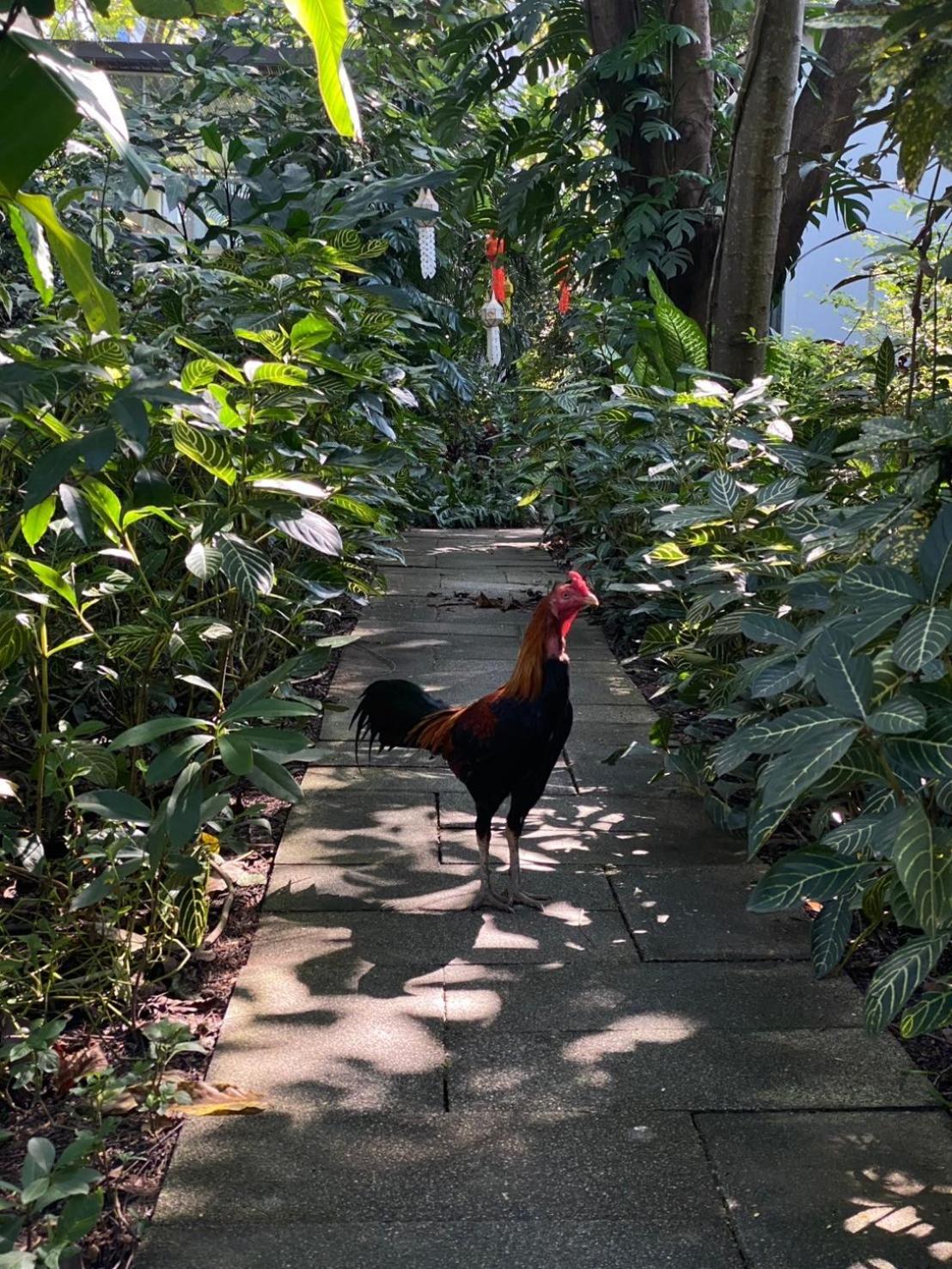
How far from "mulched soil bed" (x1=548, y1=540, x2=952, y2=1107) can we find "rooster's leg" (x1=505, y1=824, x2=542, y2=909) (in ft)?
2.34

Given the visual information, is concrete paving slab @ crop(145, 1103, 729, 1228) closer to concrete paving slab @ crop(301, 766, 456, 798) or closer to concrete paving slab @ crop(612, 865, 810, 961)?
concrete paving slab @ crop(612, 865, 810, 961)

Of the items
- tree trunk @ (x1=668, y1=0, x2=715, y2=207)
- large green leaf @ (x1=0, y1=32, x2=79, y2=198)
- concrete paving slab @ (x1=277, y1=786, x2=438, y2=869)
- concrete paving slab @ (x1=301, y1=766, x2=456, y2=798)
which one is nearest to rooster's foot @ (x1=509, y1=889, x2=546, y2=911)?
concrete paving slab @ (x1=277, y1=786, x2=438, y2=869)

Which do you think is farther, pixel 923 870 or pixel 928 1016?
pixel 928 1016

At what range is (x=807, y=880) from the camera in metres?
1.98

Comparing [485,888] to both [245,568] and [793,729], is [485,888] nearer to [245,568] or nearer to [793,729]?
[245,568]

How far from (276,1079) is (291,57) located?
352 inches

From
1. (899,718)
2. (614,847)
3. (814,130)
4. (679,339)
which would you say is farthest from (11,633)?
(814,130)

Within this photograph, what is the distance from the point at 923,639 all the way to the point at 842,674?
0.12m

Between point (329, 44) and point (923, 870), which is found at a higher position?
point (329, 44)

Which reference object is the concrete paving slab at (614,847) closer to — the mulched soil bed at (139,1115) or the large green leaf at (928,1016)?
the mulched soil bed at (139,1115)

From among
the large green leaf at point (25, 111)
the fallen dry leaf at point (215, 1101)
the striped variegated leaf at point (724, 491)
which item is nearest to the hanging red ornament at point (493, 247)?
the striped variegated leaf at point (724, 491)

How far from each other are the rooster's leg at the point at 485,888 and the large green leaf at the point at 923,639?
5.84 ft

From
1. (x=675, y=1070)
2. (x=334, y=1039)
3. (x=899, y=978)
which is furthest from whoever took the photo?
(x=334, y=1039)

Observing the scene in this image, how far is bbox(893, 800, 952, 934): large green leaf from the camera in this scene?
5.34 feet
